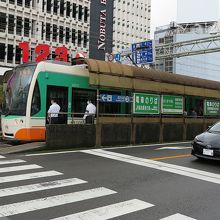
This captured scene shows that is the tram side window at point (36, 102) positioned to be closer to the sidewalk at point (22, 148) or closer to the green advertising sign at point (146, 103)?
the sidewalk at point (22, 148)

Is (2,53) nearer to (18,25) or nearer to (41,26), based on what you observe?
(18,25)

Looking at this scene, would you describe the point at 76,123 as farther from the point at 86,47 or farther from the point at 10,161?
the point at 86,47

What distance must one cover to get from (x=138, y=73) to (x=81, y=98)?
121 inches

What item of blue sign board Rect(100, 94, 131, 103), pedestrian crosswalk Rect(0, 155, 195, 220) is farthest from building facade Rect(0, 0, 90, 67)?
pedestrian crosswalk Rect(0, 155, 195, 220)

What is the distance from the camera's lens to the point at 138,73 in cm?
1709

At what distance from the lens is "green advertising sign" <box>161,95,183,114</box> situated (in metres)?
18.9

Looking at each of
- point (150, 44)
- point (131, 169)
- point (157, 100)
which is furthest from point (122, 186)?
point (150, 44)

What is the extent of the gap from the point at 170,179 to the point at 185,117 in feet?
39.1

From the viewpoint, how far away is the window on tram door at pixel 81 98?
15.7 metres

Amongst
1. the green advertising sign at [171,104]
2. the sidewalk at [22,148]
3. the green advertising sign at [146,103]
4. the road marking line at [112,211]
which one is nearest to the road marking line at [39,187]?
the road marking line at [112,211]

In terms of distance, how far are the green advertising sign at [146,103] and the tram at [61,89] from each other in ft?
0.82

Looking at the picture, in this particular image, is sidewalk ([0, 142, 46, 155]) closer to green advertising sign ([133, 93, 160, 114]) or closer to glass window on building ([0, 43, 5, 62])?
green advertising sign ([133, 93, 160, 114])

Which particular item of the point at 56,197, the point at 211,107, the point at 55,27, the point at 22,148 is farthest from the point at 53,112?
the point at 55,27

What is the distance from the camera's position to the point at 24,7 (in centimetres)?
4866
